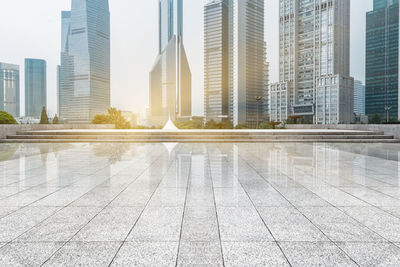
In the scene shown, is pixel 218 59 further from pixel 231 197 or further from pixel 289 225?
pixel 289 225

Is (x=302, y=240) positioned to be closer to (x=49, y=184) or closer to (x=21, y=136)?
(x=49, y=184)

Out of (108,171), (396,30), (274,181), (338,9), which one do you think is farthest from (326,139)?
(396,30)

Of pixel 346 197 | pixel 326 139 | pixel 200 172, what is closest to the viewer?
pixel 346 197

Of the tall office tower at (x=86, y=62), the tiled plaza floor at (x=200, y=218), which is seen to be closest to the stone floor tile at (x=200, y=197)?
the tiled plaza floor at (x=200, y=218)

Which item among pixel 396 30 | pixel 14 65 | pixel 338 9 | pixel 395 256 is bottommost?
pixel 395 256

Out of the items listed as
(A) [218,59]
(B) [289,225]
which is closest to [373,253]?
(B) [289,225]

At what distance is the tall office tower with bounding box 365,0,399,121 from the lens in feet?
515

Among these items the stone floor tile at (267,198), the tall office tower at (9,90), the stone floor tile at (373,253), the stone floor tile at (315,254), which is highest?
the tall office tower at (9,90)

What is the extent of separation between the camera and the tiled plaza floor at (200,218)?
2744 millimetres

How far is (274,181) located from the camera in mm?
6227

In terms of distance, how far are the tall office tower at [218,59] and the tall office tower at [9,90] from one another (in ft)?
445

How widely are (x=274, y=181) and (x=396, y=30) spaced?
217 metres

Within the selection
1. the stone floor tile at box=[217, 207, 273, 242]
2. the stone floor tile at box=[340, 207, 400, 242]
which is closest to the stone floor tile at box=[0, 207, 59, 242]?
the stone floor tile at box=[217, 207, 273, 242]

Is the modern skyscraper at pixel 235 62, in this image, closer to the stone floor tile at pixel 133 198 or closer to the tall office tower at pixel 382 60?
the tall office tower at pixel 382 60
